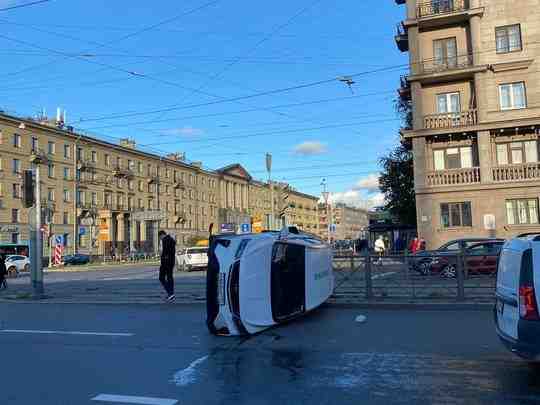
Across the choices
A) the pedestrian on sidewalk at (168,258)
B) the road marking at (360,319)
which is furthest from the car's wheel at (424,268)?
the pedestrian on sidewalk at (168,258)

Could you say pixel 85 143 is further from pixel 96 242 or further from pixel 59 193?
pixel 96 242

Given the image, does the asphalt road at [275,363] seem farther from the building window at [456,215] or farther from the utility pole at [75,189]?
→ the utility pole at [75,189]

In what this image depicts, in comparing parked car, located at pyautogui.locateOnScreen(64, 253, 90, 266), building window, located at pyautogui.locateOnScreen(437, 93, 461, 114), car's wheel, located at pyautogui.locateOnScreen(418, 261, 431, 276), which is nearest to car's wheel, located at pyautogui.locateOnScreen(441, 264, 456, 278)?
car's wheel, located at pyautogui.locateOnScreen(418, 261, 431, 276)

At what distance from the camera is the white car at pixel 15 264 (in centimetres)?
4144

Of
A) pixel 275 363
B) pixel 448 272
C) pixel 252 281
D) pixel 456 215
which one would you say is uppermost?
pixel 456 215

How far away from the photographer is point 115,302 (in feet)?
48.9

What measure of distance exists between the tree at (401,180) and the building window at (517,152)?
10.4m

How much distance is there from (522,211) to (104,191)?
64235 mm

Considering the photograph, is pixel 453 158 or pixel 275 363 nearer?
pixel 275 363

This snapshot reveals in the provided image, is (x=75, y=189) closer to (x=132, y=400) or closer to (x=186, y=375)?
(x=186, y=375)

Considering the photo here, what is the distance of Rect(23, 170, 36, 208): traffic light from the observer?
17.4 m

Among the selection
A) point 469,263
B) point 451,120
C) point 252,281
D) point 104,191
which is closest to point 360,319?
point 252,281

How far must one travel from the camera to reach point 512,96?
28922 mm

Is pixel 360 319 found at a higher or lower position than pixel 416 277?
lower
